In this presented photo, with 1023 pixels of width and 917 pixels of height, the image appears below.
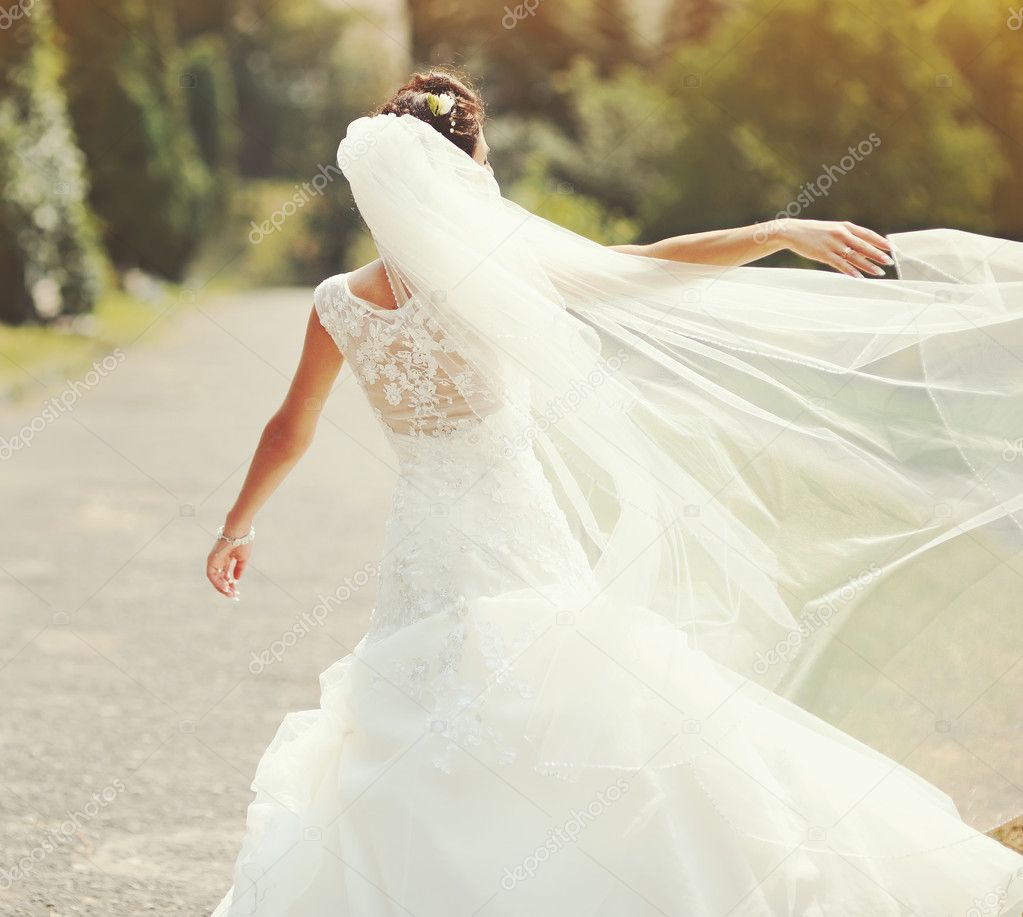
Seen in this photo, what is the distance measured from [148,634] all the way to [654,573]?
390 centimetres

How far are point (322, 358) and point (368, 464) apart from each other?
25.6 feet

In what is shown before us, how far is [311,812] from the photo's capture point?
8.95 feet

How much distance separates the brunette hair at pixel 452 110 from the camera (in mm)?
2750

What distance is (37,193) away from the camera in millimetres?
16625

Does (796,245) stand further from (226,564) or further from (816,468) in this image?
(226,564)

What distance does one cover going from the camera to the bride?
262 centimetres

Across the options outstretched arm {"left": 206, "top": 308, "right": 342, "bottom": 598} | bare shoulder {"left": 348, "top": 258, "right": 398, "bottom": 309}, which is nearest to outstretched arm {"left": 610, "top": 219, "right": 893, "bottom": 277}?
bare shoulder {"left": 348, "top": 258, "right": 398, "bottom": 309}

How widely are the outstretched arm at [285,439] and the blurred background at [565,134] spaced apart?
1.30 feet

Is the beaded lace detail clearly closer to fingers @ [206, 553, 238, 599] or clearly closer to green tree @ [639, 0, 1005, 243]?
fingers @ [206, 553, 238, 599]

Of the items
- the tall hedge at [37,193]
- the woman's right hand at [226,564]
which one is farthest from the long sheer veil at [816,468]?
the tall hedge at [37,193]

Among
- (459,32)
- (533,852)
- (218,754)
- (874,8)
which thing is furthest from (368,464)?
(459,32)

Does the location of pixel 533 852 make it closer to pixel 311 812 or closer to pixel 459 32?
pixel 311 812

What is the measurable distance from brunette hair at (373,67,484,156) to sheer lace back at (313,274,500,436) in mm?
378

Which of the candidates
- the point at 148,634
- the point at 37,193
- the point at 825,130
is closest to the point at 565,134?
the point at 37,193
